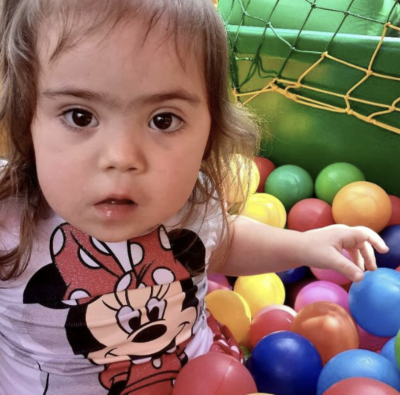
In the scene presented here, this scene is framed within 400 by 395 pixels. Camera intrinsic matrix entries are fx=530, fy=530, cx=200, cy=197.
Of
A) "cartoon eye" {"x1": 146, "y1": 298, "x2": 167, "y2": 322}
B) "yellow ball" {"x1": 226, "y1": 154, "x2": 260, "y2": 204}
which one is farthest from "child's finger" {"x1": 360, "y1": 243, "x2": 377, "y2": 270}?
"cartoon eye" {"x1": 146, "y1": 298, "x2": 167, "y2": 322}

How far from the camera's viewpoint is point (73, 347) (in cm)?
78

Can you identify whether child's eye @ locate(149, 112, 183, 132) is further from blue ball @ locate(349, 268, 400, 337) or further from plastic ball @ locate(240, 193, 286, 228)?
plastic ball @ locate(240, 193, 286, 228)

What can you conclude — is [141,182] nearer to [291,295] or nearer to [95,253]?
[95,253]

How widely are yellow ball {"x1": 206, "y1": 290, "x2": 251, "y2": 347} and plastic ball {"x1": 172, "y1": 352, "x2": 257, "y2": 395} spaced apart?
11.8 inches

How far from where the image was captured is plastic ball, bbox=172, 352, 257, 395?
744 millimetres

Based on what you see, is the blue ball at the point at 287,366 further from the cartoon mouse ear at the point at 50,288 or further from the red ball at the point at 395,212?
the red ball at the point at 395,212

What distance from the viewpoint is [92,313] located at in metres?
0.78

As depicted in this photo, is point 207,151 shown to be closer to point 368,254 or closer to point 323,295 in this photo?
point 368,254

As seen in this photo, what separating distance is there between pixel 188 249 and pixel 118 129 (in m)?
0.32

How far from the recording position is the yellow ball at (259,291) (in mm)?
1233

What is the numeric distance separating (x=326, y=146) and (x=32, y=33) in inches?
39.3

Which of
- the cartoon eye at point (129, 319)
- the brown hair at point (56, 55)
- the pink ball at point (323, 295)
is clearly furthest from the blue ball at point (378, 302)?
the cartoon eye at point (129, 319)

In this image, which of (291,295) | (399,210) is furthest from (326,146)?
(291,295)

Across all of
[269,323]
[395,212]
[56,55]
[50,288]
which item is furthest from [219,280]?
[56,55]
